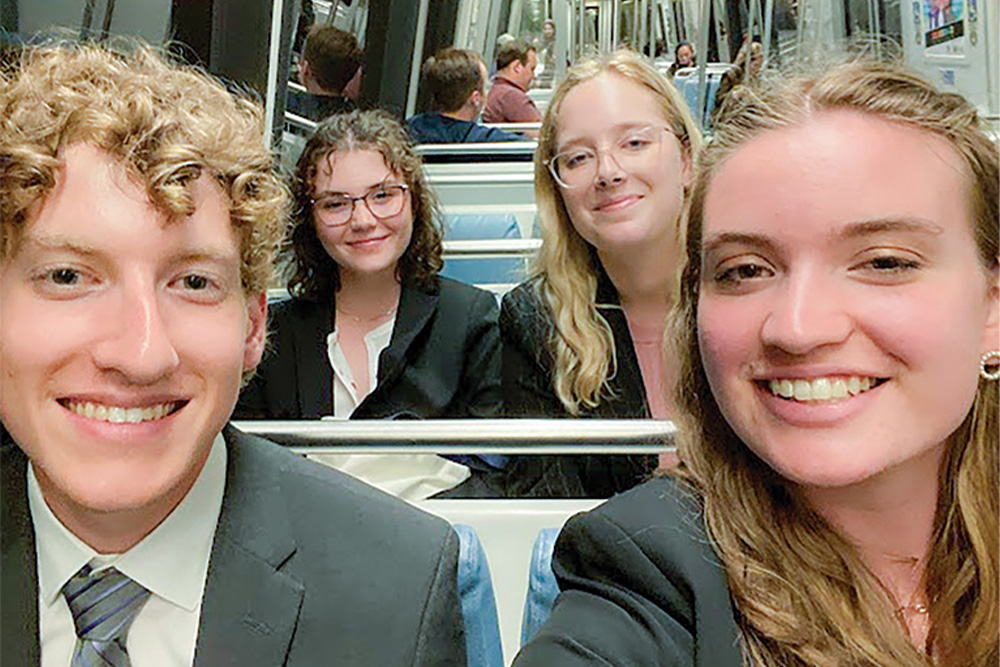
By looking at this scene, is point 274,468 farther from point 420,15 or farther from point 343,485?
point 420,15

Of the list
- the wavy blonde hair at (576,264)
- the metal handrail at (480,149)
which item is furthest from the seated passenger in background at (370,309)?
the metal handrail at (480,149)

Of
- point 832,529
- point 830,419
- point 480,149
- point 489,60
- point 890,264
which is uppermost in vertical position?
point 489,60

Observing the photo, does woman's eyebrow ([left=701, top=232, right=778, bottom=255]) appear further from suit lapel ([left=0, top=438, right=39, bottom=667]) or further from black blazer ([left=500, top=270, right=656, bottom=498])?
black blazer ([left=500, top=270, right=656, bottom=498])

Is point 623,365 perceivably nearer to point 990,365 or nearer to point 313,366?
point 313,366

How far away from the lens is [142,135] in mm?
908

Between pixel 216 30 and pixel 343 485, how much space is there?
257 cm

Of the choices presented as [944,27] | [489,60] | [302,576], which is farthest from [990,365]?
[489,60]

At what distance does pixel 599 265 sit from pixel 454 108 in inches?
117

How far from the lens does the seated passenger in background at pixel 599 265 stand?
5.56ft

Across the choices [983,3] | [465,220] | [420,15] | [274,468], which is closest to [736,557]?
[274,468]

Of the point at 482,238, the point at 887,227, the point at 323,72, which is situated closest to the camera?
the point at 887,227

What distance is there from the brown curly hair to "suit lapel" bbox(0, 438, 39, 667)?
3.61 feet

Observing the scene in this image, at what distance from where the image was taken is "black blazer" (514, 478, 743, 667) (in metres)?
0.80

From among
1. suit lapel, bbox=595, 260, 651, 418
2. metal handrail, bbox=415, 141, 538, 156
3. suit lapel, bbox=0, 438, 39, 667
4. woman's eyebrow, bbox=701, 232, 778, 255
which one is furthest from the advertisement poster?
suit lapel, bbox=0, 438, 39, 667
